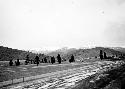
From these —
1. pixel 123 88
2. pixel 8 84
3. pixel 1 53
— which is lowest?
pixel 8 84

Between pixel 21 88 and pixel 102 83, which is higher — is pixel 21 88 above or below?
below

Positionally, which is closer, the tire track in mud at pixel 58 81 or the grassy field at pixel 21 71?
the tire track in mud at pixel 58 81

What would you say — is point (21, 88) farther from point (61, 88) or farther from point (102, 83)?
point (102, 83)

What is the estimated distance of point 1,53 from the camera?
494 feet

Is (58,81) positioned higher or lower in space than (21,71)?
lower

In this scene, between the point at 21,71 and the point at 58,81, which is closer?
the point at 58,81

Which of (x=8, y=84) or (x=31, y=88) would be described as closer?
(x=31, y=88)

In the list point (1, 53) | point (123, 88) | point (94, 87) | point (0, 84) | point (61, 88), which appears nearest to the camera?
point (123, 88)

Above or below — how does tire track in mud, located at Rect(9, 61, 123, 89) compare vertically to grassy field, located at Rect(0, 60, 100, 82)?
below

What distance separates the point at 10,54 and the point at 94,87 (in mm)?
150789

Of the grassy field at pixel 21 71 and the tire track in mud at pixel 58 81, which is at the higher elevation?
the grassy field at pixel 21 71

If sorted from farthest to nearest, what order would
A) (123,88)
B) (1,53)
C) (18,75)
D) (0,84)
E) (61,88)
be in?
(1,53) < (18,75) < (0,84) < (61,88) < (123,88)

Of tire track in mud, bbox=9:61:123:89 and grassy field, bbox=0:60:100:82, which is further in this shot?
grassy field, bbox=0:60:100:82

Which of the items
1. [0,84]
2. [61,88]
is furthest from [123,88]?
[0,84]
